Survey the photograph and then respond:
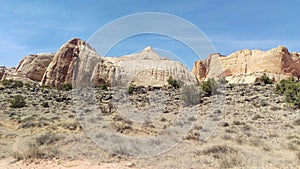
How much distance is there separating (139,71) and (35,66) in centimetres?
1882

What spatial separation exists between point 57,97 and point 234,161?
21.5 metres

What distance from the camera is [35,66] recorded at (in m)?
42.8

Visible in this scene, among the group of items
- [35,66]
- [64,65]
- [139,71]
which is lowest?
[139,71]

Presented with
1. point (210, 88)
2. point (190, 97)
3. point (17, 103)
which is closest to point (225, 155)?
point (190, 97)

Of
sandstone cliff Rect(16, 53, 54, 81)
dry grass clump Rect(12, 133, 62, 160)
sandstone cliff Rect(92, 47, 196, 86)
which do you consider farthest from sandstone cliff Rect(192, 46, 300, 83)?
dry grass clump Rect(12, 133, 62, 160)

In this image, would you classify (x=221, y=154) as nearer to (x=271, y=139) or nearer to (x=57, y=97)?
(x=271, y=139)

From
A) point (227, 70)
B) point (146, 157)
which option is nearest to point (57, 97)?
point (146, 157)

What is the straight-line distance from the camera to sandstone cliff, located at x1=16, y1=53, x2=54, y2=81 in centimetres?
4234

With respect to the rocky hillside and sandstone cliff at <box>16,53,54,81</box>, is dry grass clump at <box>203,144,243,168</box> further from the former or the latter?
sandstone cliff at <box>16,53,54,81</box>

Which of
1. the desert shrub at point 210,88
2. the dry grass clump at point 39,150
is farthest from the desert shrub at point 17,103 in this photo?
the desert shrub at point 210,88

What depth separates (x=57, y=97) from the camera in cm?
2475

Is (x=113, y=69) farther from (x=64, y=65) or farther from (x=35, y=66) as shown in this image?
(x=35, y=66)

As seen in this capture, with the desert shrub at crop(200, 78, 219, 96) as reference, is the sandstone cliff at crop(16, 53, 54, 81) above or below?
above

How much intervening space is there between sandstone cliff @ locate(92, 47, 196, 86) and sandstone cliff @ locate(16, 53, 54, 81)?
1234 cm
